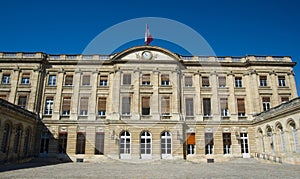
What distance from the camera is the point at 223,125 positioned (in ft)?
74.8

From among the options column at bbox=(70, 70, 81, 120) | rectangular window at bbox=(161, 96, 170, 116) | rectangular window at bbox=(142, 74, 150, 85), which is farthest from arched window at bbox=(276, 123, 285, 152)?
column at bbox=(70, 70, 81, 120)

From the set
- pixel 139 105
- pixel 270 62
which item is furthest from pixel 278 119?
pixel 139 105

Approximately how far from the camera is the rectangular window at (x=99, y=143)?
2180 centimetres

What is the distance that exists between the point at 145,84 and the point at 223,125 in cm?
830

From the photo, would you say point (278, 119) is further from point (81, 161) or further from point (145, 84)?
point (81, 161)

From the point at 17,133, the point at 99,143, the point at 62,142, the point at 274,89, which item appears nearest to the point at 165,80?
the point at 99,143

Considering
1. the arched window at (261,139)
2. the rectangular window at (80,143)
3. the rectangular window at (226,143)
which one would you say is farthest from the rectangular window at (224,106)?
the rectangular window at (80,143)

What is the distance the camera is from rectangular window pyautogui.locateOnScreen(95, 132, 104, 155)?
21.8 metres

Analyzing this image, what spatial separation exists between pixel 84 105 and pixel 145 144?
6.97m

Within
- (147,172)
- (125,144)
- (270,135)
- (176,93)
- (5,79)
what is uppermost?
(5,79)

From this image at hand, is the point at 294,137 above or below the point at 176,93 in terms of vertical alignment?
below

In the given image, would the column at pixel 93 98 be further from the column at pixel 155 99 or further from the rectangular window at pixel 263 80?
the rectangular window at pixel 263 80

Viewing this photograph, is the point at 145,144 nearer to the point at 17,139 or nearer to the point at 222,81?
the point at 222,81

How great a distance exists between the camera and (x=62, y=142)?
72.5 ft
